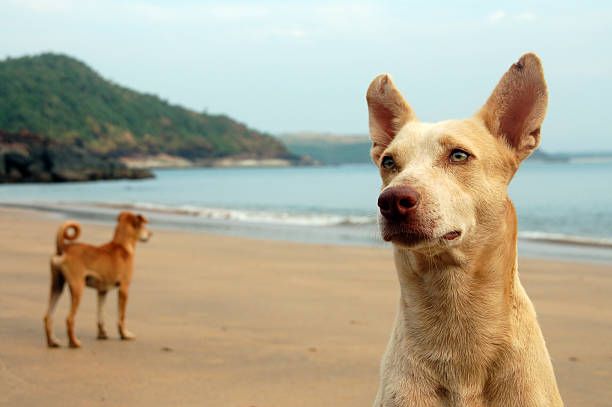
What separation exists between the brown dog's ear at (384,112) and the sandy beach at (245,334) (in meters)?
2.16

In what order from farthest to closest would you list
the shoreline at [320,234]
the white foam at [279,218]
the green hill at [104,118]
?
the green hill at [104,118] → the white foam at [279,218] → the shoreline at [320,234]

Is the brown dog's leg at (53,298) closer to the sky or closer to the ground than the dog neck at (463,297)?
closer to the ground

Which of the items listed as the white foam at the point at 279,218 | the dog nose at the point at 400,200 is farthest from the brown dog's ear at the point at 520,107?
the white foam at the point at 279,218

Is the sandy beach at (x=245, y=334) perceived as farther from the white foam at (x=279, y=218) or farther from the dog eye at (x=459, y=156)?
the white foam at (x=279, y=218)

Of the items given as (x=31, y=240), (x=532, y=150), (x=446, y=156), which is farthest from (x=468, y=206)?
(x=31, y=240)

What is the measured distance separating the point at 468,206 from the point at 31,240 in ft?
42.7

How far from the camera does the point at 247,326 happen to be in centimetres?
650

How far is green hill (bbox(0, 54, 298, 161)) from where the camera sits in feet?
327

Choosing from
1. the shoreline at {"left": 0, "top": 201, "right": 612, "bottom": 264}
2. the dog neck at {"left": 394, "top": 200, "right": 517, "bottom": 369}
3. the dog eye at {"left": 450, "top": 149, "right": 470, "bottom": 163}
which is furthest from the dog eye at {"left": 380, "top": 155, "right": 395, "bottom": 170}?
the shoreline at {"left": 0, "top": 201, "right": 612, "bottom": 264}

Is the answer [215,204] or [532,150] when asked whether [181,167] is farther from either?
[532,150]

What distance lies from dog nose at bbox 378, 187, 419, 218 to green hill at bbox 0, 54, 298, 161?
97937 mm

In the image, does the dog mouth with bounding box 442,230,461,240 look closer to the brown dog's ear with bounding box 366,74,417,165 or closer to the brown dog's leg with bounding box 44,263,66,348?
the brown dog's ear with bounding box 366,74,417,165

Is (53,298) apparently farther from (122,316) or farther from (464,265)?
(464,265)

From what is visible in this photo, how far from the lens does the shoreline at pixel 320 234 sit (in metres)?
13.6
